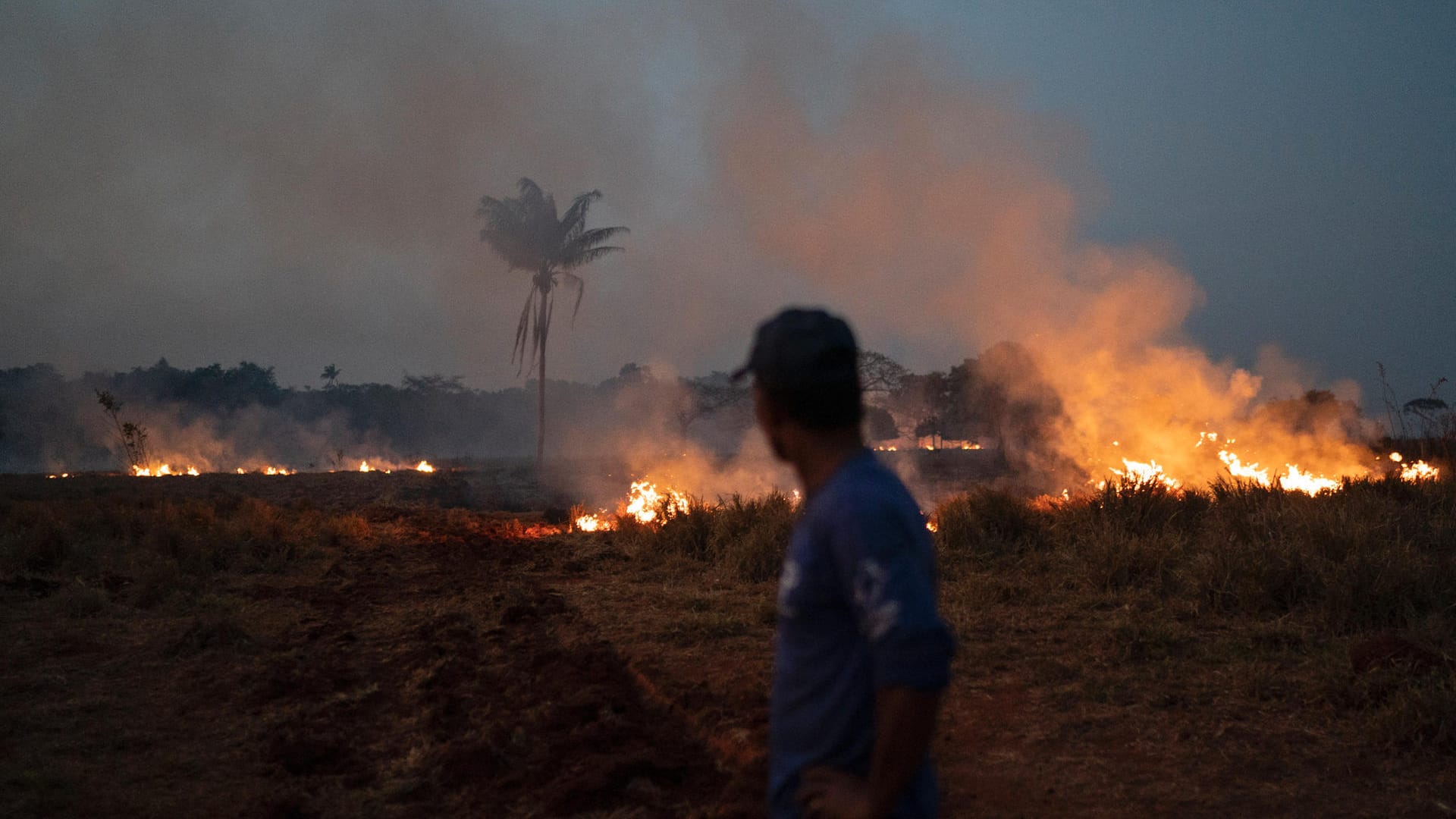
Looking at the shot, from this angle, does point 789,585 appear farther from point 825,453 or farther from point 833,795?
point 833,795

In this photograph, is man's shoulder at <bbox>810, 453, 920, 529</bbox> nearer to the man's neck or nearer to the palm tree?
the man's neck

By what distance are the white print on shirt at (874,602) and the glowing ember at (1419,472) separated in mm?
11337

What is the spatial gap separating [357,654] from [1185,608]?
6403 mm

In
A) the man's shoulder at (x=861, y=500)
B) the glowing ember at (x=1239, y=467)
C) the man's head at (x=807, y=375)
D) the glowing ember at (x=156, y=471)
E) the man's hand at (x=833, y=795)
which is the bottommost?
the man's hand at (x=833, y=795)

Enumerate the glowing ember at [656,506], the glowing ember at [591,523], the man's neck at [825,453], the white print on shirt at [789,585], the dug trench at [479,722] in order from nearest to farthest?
1. the white print on shirt at [789,585]
2. the man's neck at [825,453]
3. the dug trench at [479,722]
4. the glowing ember at [656,506]
5. the glowing ember at [591,523]

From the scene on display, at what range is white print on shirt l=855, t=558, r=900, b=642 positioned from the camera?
152 cm

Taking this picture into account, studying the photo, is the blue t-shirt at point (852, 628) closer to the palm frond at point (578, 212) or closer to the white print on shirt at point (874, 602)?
the white print on shirt at point (874, 602)

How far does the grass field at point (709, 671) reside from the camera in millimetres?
4133

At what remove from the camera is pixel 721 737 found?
464cm

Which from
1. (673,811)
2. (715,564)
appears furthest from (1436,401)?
(673,811)

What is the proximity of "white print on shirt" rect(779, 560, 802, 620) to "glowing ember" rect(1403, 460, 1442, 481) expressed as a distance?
11274 mm

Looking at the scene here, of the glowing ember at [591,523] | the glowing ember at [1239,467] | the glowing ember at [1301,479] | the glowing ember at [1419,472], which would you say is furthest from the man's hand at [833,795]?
the glowing ember at [1239,467]

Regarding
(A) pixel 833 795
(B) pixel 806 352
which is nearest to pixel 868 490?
(B) pixel 806 352

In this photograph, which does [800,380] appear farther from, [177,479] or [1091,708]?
[177,479]
